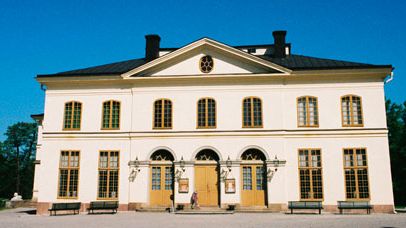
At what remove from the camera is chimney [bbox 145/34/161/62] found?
2788 cm

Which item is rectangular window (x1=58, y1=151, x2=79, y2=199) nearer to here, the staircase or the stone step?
the staircase

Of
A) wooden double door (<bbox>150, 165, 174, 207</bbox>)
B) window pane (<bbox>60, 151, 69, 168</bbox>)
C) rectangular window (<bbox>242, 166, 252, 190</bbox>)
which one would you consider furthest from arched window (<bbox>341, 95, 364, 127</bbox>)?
window pane (<bbox>60, 151, 69, 168</bbox>)

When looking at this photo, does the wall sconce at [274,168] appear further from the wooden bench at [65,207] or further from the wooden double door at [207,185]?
the wooden bench at [65,207]

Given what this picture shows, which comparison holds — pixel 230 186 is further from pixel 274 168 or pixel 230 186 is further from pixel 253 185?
pixel 274 168

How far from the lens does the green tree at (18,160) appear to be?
2426 inches

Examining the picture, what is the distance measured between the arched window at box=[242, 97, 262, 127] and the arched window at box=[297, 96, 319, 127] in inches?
86.7

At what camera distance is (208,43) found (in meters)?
24.2

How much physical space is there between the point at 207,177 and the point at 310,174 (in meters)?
5.69

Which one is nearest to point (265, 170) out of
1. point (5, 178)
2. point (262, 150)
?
point (262, 150)

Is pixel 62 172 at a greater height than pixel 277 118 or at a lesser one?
lesser

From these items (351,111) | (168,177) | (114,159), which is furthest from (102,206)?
(351,111)

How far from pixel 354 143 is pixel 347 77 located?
3731 millimetres

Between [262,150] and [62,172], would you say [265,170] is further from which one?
[62,172]

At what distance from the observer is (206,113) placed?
78.6ft
